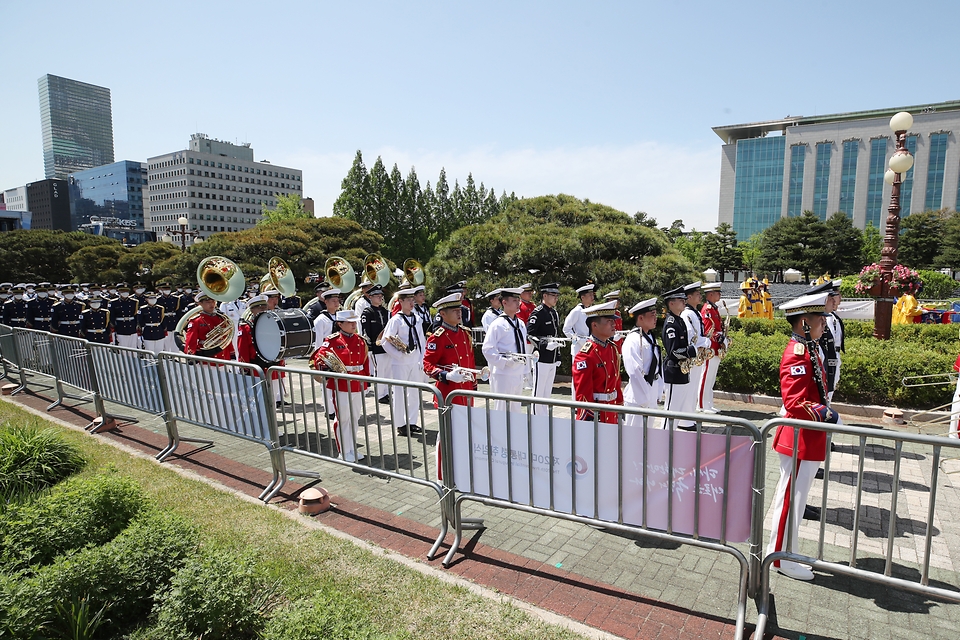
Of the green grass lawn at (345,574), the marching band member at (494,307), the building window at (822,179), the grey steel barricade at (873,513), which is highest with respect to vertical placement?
the building window at (822,179)

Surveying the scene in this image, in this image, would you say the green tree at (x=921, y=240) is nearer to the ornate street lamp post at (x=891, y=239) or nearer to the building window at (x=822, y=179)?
the building window at (x=822, y=179)

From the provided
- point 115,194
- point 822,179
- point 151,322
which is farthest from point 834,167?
point 115,194

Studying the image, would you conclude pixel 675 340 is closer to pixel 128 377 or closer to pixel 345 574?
pixel 345 574

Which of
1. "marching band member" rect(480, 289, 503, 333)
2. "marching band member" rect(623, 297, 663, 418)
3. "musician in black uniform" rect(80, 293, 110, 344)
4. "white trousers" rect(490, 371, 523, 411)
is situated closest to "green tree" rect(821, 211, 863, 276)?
"marching band member" rect(480, 289, 503, 333)

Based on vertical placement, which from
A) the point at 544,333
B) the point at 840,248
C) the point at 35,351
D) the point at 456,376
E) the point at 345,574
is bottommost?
the point at 345,574

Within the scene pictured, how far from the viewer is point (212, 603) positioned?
3.10 meters

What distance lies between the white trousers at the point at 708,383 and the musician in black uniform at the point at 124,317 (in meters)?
14.3

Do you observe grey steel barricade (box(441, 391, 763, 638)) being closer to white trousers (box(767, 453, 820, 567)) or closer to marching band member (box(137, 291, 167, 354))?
white trousers (box(767, 453, 820, 567))

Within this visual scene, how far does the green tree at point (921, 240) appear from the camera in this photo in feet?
160

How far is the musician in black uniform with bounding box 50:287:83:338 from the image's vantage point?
15.2 meters

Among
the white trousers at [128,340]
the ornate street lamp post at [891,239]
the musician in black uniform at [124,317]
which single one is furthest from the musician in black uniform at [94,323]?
the ornate street lamp post at [891,239]

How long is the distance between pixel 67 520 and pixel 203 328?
4698 mm

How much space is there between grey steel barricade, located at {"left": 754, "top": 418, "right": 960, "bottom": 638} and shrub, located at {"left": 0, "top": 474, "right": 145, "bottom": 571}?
4.73 meters

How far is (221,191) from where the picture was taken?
129000mm
